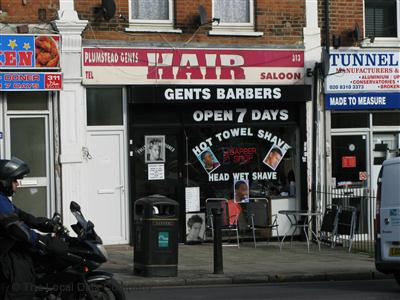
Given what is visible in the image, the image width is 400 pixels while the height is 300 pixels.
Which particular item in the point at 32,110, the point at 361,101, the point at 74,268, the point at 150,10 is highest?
the point at 150,10

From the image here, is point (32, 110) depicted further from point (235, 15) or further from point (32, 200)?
point (235, 15)

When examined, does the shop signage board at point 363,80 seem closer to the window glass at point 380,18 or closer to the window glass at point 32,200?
the window glass at point 380,18

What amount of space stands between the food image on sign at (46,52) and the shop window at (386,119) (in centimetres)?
737

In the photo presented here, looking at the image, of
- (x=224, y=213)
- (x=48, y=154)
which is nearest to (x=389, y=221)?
(x=224, y=213)

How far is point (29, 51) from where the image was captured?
661 inches

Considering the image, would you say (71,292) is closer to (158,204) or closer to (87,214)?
(158,204)

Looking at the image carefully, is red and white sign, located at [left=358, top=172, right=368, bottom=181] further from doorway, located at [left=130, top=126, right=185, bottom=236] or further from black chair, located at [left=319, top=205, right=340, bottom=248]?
doorway, located at [left=130, top=126, right=185, bottom=236]

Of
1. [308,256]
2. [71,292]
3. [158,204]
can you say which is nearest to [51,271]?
[71,292]

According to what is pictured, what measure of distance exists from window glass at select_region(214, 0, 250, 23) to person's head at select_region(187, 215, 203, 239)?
431 cm

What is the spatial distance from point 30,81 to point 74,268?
8898 millimetres

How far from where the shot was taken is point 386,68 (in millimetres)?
19281

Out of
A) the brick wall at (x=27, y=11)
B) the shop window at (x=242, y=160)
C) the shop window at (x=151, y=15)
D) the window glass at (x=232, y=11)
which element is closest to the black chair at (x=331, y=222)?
the shop window at (x=242, y=160)

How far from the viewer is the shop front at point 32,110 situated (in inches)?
657

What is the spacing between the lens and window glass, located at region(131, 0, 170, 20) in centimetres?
1795
